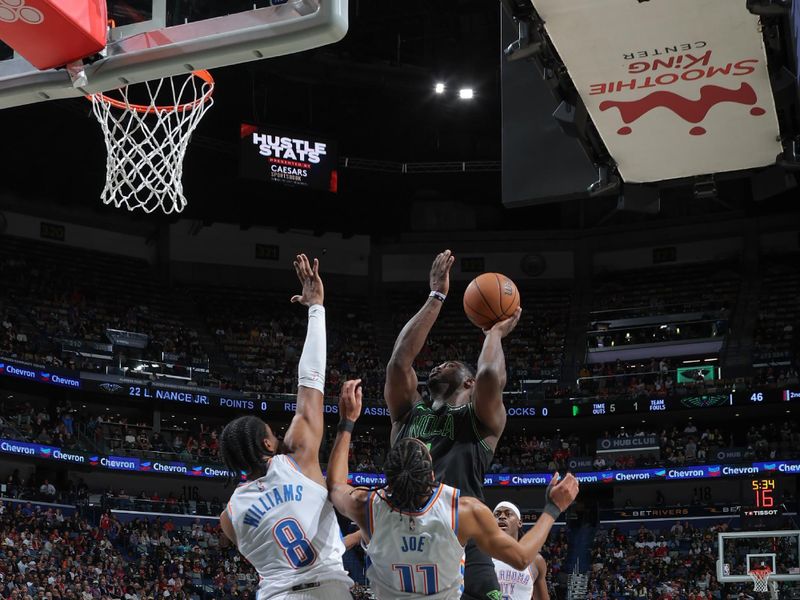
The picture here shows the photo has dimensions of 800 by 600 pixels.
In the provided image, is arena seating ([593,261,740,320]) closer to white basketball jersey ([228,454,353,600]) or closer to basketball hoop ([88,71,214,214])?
basketball hoop ([88,71,214,214])

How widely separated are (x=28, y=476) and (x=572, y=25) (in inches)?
1026

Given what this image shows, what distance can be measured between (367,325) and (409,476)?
30490mm

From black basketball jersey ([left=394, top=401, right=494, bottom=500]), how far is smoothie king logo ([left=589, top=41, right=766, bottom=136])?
1.45 metres

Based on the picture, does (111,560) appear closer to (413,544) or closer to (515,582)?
(515,582)

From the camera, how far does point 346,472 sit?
4156 mm

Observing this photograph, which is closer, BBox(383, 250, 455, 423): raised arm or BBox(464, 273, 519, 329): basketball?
BBox(383, 250, 455, 423): raised arm

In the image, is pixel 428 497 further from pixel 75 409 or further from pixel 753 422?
pixel 753 422

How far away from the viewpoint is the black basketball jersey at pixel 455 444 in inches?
174

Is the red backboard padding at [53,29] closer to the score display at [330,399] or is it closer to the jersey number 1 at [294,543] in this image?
the jersey number 1 at [294,543]

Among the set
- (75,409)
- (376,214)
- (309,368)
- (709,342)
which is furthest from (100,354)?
(309,368)

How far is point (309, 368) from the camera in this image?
416 cm

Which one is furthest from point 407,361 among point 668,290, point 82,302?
point 668,290

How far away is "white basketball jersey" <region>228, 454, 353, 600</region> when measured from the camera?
13.0ft

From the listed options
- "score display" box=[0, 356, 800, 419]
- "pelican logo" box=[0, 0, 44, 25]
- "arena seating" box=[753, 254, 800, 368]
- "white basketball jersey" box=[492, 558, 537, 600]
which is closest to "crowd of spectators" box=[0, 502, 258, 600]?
"score display" box=[0, 356, 800, 419]
